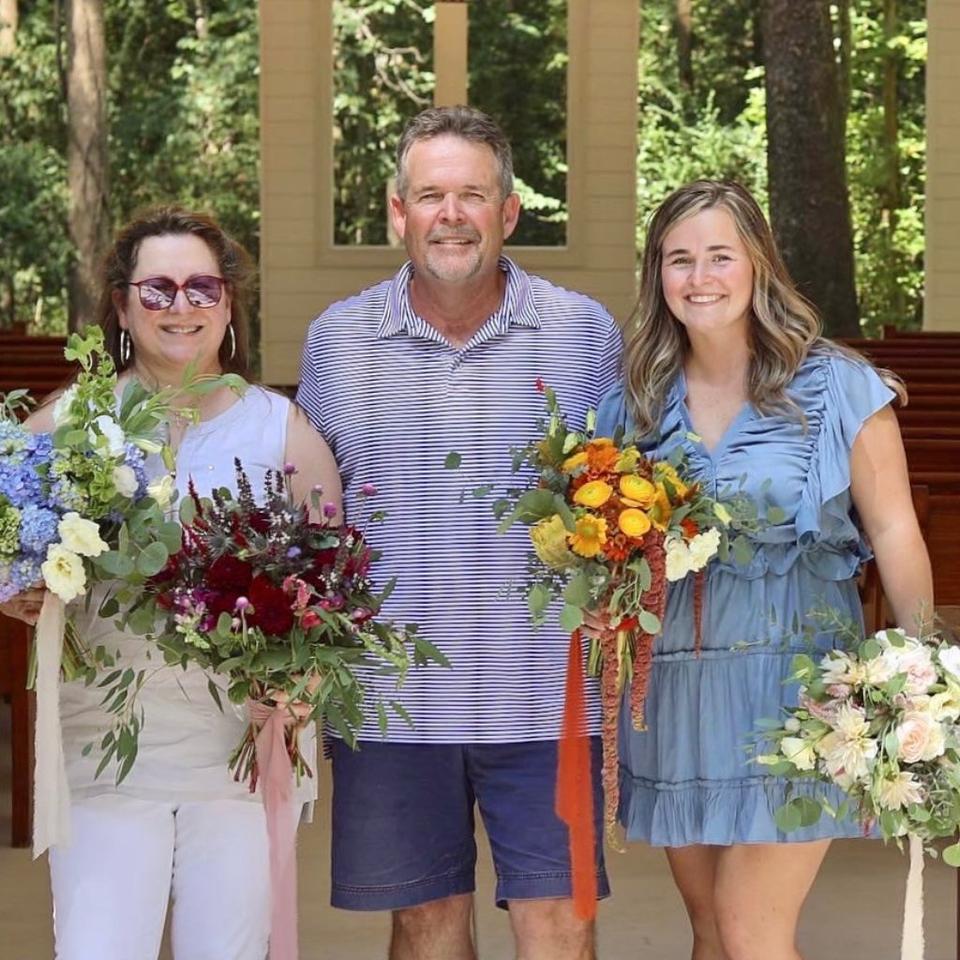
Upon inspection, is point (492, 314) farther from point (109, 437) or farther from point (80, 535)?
point (80, 535)

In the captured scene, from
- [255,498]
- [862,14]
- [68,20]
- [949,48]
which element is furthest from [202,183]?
[255,498]

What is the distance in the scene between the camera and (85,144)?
22.2m

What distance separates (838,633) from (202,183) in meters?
25.0

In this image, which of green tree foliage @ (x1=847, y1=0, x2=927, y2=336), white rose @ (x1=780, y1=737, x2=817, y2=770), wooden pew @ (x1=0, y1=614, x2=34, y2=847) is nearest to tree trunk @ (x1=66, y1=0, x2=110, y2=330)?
green tree foliage @ (x1=847, y1=0, x2=927, y2=336)

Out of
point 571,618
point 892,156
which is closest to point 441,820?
point 571,618

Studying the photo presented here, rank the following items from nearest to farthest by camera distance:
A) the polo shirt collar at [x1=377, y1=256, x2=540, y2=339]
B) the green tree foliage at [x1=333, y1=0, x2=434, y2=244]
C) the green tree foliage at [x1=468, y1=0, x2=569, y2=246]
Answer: the polo shirt collar at [x1=377, y1=256, x2=540, y2=339], the green tree foliage at [x1=333, y1=0, x2=434, y2=244], the green tree foliage at [x1=468, y1=0, x2=569, y2=246]

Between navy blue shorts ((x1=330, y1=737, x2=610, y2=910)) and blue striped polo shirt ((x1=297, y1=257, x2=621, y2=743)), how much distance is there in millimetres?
58

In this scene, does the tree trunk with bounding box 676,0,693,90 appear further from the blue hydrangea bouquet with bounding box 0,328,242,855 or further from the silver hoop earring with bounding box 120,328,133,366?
the blue hydrangea bouquet with bounding box 0,328,242,855

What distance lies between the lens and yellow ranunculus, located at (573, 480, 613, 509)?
3.46 m

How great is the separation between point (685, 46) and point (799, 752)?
2510cm

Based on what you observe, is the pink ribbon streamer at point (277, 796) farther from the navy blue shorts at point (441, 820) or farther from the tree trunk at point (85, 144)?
the tree trunk at point (85, 144)

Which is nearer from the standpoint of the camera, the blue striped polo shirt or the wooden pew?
the blue striped polo shirt

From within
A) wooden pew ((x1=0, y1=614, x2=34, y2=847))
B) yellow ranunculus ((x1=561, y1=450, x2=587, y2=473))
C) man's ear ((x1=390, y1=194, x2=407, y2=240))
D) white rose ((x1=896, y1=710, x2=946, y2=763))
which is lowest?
wooden pew ((x1=0, y1=614, x2=34, y2=847))

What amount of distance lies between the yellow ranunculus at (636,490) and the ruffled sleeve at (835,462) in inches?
15.8
